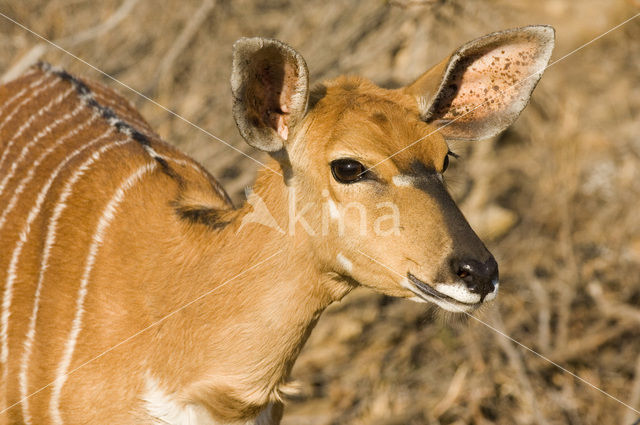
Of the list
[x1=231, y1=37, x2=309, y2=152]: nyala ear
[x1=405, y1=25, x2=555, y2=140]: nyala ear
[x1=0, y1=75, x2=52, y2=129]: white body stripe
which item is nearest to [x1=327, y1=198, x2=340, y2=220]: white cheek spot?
[x1=231, y1=37, x2=309, y2=152]: nyala ear

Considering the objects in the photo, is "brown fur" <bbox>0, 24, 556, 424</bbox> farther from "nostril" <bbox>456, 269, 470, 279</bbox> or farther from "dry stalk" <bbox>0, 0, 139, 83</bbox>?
"dry stalk" <bbox>0, 0, 139, 83</bbox>

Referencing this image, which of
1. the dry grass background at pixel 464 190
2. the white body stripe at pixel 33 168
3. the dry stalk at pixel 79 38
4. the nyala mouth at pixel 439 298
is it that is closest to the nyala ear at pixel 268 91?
the nyala mouth at pixel 439 298

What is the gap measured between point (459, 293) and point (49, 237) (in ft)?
6.35

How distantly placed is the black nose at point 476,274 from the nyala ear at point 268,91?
86 cm

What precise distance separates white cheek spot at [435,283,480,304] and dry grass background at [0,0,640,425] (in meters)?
1.65

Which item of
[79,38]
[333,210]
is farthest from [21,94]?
[79,38]

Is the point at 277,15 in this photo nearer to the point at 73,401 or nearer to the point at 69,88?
the point at 69,88

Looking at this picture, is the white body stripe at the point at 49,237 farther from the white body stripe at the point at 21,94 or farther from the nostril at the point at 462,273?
the nostril at the point at 462,273

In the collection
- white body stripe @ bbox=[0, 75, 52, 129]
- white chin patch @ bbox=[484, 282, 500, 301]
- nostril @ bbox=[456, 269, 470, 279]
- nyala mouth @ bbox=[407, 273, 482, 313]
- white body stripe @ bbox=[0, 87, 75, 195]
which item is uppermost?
white body stripe @ bbox=[0, 75, 52, 129]

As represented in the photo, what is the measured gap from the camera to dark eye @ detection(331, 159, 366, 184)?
3.10m

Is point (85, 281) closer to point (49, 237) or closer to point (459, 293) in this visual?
point (49, 237)

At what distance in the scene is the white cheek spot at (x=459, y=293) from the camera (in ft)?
9.55

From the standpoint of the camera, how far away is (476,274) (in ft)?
9.50

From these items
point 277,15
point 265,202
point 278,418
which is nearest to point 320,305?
point 265,202
